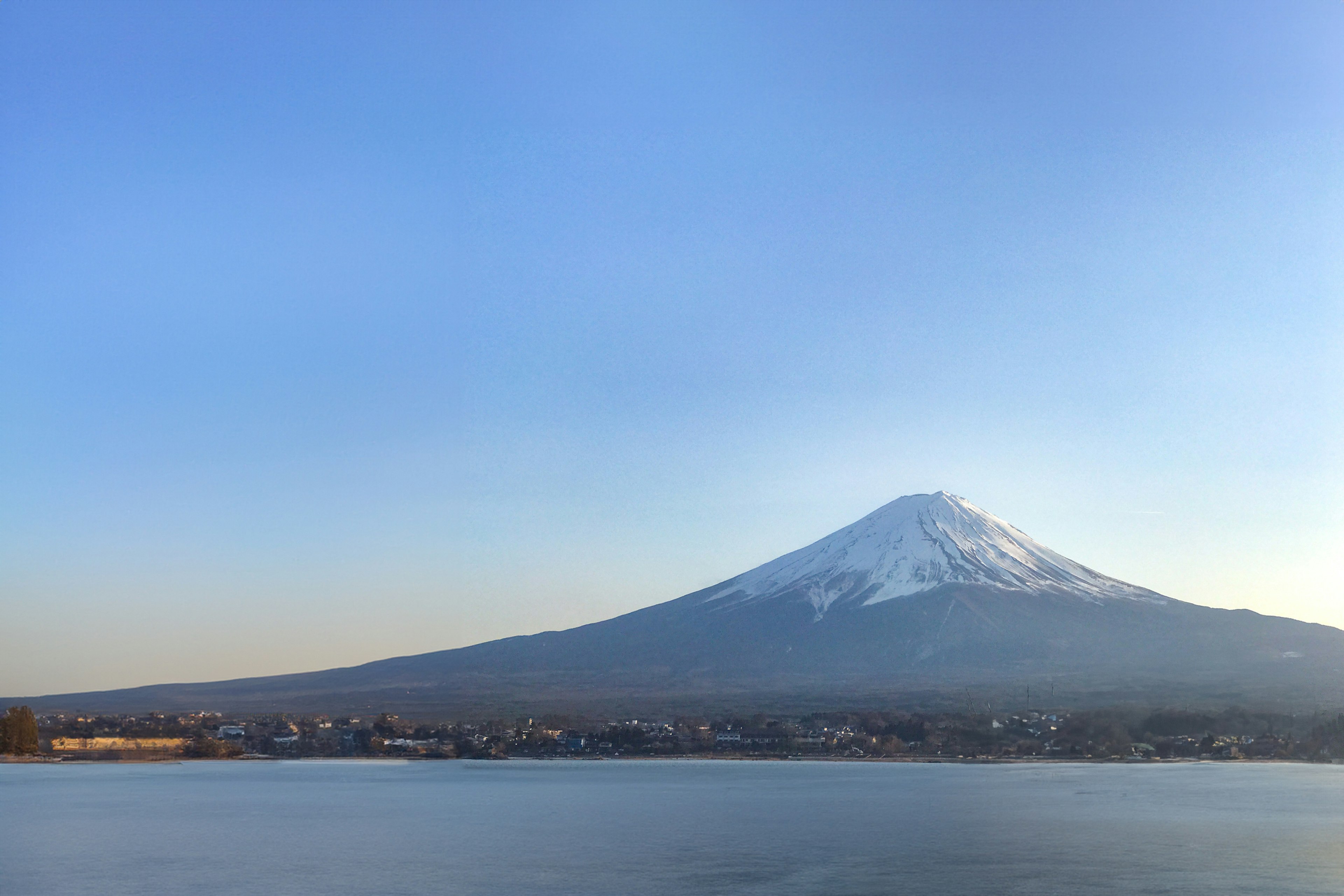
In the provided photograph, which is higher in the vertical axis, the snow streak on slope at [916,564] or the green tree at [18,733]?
the snow streak on slope at [916,564]

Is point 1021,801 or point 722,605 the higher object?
point 722,605

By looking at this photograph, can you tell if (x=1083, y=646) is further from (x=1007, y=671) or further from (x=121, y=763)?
(x=121, y=763)

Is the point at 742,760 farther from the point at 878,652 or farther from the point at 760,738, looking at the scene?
the point at 878,652

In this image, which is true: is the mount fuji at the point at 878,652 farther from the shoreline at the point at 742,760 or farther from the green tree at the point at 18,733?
the green tree at the point at 18,733

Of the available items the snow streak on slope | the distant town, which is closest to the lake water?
the distant town

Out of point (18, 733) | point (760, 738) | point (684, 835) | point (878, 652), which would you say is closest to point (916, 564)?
point (878, 652)

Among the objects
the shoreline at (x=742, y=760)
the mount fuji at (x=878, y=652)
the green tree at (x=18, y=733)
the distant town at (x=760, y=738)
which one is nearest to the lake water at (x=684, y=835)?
the shoreline at (x=742, y=760)

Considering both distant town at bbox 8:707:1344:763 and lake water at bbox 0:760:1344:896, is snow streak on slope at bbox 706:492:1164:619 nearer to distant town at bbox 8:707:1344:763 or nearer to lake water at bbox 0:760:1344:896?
distant town at bbox 8:707:1344:763

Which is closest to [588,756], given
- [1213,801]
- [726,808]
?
[726,808]
